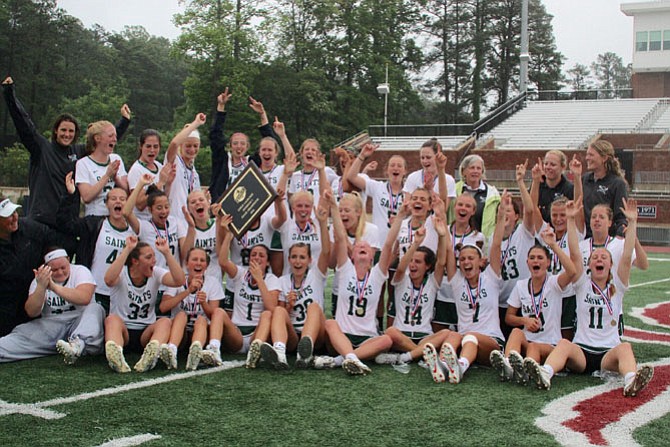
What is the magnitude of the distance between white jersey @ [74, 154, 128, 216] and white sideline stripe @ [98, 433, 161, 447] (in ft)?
10.2

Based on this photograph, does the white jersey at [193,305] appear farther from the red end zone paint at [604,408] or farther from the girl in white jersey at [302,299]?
the red end zone paint at [604,408]

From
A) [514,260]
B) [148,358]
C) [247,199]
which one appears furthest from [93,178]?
[514,260]

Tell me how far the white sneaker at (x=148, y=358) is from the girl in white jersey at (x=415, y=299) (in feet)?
5.96

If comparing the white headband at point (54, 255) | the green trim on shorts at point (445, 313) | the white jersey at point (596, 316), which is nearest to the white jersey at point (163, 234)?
the white headband at point (54, 255)

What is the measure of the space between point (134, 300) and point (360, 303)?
1948 millimetres

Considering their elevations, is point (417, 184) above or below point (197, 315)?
above

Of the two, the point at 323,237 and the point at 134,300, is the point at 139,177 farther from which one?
the point at 323,237

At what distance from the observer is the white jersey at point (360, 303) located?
6.13 metres

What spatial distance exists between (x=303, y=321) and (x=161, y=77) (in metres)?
61.4

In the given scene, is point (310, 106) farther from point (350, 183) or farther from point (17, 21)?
point (350, 183)

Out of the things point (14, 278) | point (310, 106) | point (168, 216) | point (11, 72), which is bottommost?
point (14, 278)

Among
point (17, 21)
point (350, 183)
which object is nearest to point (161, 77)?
point (17, 21)

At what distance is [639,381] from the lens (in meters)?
4.97

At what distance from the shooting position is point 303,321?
6.31 m
